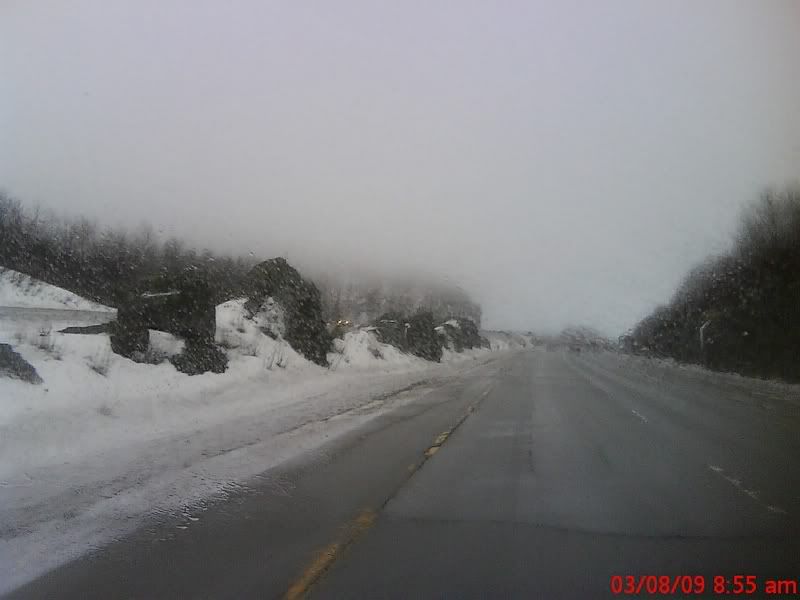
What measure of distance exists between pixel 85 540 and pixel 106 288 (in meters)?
25.4

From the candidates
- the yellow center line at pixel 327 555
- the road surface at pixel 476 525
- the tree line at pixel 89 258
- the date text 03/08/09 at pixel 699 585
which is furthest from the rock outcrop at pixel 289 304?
the date text 03/08/09 at pixel 699 585

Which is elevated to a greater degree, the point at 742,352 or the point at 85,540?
the point at 742,352

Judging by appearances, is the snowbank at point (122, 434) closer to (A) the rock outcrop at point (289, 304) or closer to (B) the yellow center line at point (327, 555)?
(B) the yellow center line at point (327, 555)

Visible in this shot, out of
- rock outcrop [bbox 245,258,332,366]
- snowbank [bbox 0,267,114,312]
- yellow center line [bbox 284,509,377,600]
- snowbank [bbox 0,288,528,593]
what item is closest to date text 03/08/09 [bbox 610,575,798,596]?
yellow center line [bbox 284,509,377,600]

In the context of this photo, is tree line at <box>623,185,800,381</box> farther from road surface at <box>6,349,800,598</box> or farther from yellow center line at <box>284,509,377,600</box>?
yellow center line at <box>284,509,377,600</box>

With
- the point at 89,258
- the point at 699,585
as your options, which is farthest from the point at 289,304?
the point at 699,585

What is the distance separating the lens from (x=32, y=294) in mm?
25984

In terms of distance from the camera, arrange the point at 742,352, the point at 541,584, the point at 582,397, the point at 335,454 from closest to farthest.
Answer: the point at 541,584
the point at 335,454
the point at 582,397
the point at 742,352

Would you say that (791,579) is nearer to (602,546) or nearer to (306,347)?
(602,546)

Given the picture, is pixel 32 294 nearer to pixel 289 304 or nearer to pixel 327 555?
pixel 289 304

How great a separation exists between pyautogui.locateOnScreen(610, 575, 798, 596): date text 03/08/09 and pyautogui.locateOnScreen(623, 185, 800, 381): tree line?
1645cm

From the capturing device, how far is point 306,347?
2878 cm

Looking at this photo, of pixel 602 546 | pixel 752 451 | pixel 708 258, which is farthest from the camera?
pixel 708 258

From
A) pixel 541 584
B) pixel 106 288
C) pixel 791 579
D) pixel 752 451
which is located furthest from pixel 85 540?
pixel 106 288
